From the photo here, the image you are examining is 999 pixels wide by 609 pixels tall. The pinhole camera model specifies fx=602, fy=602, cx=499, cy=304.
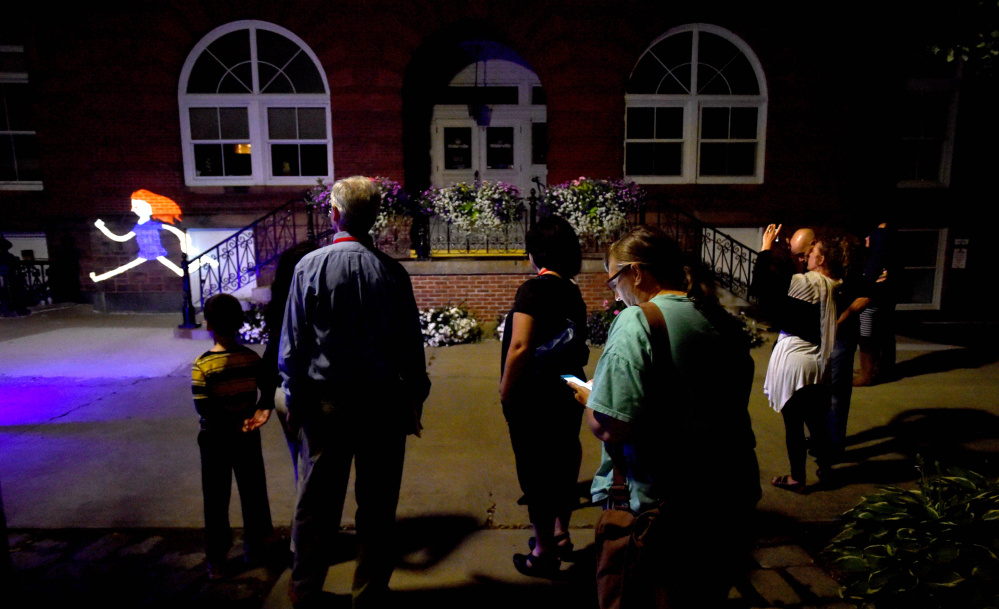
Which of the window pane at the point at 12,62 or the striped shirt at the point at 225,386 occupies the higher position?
the window pane at the point at 12,62

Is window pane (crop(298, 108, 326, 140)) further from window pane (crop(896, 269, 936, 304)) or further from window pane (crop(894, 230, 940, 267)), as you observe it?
window pane (crop(896, 269, 936, 304))

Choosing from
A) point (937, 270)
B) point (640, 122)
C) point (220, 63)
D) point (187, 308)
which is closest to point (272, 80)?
point (220, 63)

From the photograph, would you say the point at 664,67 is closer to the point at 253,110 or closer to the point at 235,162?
the point at 253,110

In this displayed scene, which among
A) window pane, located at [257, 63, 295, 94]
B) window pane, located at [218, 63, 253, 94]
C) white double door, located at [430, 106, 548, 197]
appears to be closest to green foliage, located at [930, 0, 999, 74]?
white double door, located at [430, 106, 548, 197]

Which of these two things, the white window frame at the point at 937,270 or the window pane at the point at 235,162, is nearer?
the window pane at the point at 235,162

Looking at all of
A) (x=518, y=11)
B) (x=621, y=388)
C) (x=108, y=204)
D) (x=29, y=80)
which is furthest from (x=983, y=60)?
(x=29, y=80)

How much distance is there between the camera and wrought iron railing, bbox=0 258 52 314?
33.4ft

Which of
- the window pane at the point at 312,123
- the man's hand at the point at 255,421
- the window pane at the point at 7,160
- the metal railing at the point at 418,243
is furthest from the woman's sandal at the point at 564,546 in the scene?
the window pane at the point at 7,160

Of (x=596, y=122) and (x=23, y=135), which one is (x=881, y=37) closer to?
(x=596, y=122)

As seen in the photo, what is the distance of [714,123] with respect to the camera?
11.2 meters

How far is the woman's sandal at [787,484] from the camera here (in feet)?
12.7

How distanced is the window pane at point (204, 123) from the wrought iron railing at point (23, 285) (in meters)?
3.56

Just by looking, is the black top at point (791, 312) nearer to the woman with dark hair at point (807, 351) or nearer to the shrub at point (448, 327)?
the woman with dark hair at point (807, 351)

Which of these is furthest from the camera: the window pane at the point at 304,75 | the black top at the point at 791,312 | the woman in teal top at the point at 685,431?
the window pane at the point at 304,75
